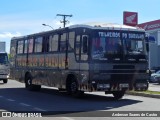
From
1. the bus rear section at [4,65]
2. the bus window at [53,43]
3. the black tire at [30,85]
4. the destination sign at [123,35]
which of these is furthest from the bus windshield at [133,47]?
the bus rear section at [4,65]

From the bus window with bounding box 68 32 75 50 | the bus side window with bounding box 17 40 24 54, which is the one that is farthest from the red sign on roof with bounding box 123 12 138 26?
the bus window with bounding box 68 32 75 50

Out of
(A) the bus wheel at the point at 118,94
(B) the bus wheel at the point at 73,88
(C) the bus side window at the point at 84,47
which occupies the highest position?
(C) the bus side window at the point at 84,47

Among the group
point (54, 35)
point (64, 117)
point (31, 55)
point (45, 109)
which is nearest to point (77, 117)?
point (64, 117)

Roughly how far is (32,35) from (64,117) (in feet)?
42.2

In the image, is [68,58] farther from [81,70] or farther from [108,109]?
[108,109]

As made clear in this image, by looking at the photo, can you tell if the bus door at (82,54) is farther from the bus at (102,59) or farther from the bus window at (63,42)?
the bus window at (63,42)

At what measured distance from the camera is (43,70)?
22812 millimetres

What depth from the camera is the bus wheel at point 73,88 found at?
1890 centimetres

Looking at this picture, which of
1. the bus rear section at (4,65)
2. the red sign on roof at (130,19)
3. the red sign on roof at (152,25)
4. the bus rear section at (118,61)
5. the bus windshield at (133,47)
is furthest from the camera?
the red sign on roof at (152,25)

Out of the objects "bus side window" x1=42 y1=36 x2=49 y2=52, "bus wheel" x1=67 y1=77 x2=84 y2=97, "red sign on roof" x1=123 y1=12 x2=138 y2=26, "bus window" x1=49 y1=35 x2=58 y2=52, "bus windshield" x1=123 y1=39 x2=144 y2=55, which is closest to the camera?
"bus windshield" x1=123 y1=39 x2=144 y2=55

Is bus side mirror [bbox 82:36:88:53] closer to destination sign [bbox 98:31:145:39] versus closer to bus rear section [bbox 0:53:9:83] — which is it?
destination sign [bbox 98:31:145:39]

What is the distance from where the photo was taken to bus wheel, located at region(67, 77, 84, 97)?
18.9 metres

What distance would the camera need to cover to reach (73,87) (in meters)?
19.1

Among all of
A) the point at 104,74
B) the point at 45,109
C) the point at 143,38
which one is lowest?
the point at 45,109
